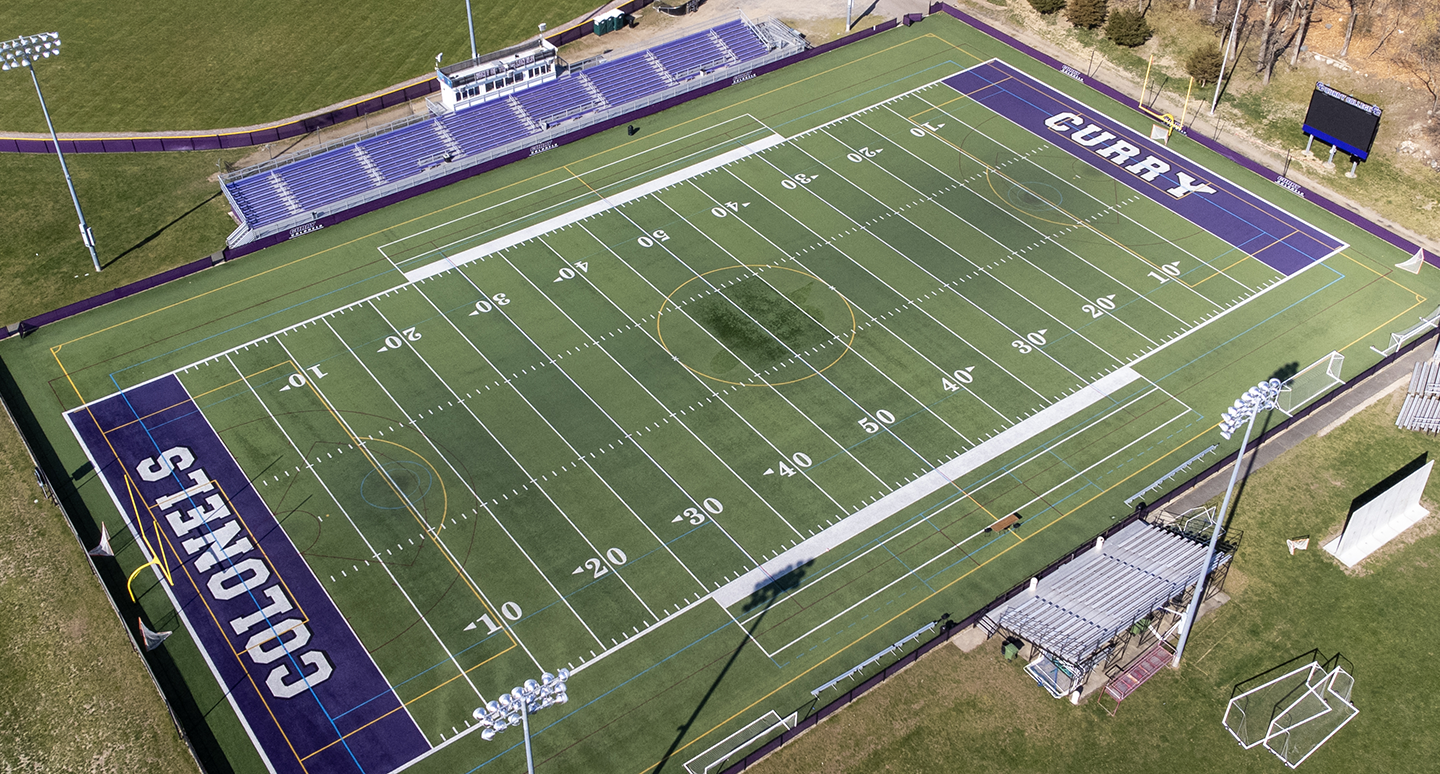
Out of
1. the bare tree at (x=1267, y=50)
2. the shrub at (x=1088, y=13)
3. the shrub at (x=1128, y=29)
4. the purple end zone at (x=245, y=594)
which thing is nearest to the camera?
the purple end zone at (x=245, y=594)

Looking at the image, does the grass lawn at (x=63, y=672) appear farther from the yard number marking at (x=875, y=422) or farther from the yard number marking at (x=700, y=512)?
the yard number marking at (x=875, y=422)

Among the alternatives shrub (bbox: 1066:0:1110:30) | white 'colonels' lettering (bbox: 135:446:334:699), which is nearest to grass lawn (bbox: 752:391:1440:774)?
white 'colonels' lettering (bbox: 135:446:334:699)

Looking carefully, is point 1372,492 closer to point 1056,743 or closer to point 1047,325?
point 1047,325

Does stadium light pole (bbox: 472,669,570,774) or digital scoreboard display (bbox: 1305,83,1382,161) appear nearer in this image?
stadium light pole (bbox: 472,669,570,774)

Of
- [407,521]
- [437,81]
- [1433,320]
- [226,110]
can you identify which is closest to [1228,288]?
[1433,320]

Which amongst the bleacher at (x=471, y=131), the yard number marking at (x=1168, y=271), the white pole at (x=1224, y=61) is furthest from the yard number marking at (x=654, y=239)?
the white pole at (x=1224, y=61)

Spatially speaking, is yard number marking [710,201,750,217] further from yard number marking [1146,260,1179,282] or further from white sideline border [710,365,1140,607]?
yard number marking [1146,260,1179,282]

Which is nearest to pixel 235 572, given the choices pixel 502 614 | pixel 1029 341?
pixel 502 614
